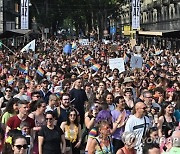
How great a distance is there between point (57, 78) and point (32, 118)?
5.65 metres

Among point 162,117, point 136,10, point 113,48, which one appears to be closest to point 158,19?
point 136,10

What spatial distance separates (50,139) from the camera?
26.6 ft

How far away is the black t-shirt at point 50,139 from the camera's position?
8.12m

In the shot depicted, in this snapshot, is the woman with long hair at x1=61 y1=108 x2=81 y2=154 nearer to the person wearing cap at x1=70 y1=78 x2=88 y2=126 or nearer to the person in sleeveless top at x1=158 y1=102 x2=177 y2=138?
the person in sleeveless top at x1=158 y1=102 x2=177 y2=138

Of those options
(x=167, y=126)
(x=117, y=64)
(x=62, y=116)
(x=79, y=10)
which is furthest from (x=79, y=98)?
(x=79, y=10)

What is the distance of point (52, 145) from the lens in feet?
26.8

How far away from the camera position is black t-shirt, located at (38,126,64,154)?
8.12 metres

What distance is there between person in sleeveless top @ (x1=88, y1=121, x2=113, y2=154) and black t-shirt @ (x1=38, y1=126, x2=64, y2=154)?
784 millimetres

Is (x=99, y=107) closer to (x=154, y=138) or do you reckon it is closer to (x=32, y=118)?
(x=32, y=118)

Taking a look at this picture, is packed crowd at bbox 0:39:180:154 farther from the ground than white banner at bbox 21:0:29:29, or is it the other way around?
white banner at bbox 21:0:29:29

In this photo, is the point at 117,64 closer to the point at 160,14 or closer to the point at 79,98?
the point at 79,98

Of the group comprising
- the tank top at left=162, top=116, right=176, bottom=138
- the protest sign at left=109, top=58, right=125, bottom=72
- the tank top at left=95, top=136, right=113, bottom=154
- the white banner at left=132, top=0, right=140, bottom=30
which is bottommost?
the tank top at left=95, top=136, right=113, bottom=154

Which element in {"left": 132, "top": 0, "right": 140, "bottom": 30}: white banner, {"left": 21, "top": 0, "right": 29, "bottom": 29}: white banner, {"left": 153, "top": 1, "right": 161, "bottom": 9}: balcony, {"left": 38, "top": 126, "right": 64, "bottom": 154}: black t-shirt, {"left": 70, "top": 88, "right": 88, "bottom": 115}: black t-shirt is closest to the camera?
{"left": 38, "top": 126, "right": 64, "bottom": 154}: black t-shirt

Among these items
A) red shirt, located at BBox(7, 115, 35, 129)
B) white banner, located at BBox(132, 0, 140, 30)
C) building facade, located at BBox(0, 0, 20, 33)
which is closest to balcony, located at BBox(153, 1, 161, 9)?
building facade, located at BBox(0, 0, 20, 33)
